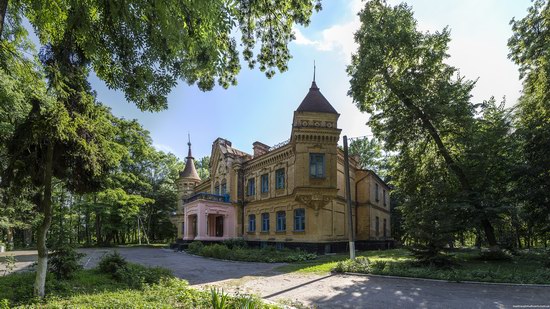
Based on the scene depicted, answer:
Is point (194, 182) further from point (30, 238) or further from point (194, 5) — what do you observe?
point (194, 5)

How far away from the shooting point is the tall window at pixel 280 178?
25.0 metres

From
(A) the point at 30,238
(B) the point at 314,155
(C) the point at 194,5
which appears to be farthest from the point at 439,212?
(A) the point at 30,238

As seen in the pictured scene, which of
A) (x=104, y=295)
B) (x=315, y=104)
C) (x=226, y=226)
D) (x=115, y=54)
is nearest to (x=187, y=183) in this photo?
(x=226, y=226)

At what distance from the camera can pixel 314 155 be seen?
23.1 m

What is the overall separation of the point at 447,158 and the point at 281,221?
12.5m

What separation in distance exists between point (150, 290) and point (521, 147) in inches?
694

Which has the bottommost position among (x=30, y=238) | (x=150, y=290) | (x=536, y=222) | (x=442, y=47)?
(x=30, y=238)

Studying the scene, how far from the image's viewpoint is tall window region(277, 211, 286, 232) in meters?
24.4

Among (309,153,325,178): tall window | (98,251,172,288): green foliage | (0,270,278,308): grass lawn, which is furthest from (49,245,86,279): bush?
(309,153,325,178): tall window

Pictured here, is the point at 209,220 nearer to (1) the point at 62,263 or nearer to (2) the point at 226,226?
(2) the point at 226,226

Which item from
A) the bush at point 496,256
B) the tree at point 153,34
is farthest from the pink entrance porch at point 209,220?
the tree at point 153,34

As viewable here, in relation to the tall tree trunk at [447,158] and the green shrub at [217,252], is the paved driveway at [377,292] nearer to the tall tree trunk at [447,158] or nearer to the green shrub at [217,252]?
the tall tree trunk at [447,158]

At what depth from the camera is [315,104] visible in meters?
23.4

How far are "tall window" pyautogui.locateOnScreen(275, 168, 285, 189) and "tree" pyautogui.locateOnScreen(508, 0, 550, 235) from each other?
1479 centimetres
